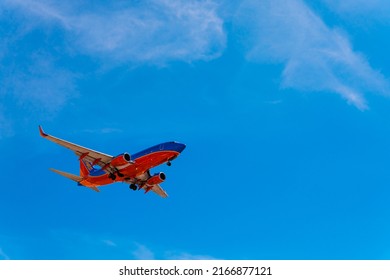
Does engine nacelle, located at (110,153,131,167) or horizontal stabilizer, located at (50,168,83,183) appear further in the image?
horizontal stabilizer, located at (50,168,83,183)

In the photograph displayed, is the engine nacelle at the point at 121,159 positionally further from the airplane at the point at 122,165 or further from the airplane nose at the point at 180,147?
the airplane nose at the point at 180,147

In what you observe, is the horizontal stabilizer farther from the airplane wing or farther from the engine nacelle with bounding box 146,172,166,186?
the engine nacelle with bounding box 146,172,166,186

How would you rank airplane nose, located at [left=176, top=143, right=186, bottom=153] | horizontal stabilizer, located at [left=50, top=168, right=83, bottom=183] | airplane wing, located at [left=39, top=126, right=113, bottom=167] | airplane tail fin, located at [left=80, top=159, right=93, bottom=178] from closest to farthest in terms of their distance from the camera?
1. airplane nose, located at [left=176, top=143, right=186, bottom=153]
2. airplane wing, located at [left=39, top=126, right=113, bottom=167]
3. horizontal stabilizer, located at [left=50, top=168, right=83, bottom=183]
4. airplane tail fin, located at [left=80, top=159, right=93, bottom=178]

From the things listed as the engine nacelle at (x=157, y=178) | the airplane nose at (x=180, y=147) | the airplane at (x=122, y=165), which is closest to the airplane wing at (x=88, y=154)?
the airplane at (x=122, y=165)

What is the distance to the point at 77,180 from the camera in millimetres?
89812

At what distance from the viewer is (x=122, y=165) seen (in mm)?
82562

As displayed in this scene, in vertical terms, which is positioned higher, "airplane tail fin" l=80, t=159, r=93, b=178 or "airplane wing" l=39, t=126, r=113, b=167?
"airplane tail fin" l=80, t=159, r=93, b=178

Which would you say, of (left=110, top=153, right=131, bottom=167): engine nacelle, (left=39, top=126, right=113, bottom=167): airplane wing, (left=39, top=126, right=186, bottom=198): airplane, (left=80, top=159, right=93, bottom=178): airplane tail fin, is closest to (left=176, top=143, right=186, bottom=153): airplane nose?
(left=39, top=126, right=186, bottom=198): airplane

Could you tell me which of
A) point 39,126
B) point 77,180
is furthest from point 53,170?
point 39,126

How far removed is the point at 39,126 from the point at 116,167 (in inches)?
497

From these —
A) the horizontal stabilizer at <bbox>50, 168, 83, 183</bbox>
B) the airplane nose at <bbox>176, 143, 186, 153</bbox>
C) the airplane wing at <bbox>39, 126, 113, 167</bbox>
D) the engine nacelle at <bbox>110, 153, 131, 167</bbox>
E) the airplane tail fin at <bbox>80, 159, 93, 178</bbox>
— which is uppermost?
the airplane tail fin at <bbox>80, 159, 93, 178</bbox>

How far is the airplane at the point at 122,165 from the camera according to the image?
257 ft

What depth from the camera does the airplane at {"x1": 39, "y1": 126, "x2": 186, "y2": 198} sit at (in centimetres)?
7838
